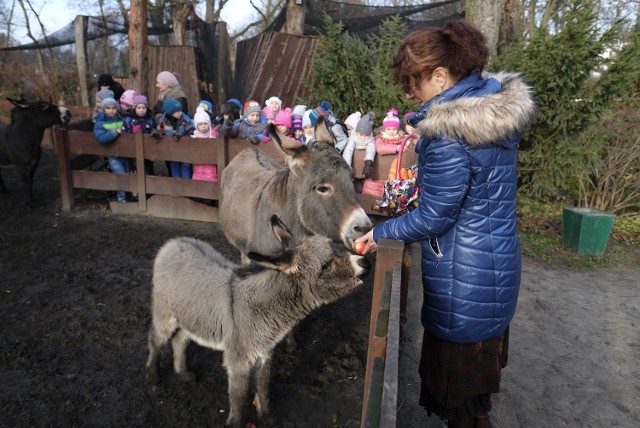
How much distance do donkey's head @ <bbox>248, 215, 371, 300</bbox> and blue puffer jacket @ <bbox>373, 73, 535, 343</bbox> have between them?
536mm

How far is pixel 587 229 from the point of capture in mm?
A: 6426

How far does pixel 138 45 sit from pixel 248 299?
877 cm

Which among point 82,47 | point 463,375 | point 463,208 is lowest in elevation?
point 463,375

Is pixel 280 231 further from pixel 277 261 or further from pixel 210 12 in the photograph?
pixel 210 12

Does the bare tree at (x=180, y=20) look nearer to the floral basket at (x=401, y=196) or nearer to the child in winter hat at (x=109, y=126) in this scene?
Answer: the child in winter hat at (x=109, y=126)

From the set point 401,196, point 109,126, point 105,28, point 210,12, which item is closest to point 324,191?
point 401,196

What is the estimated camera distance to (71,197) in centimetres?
757

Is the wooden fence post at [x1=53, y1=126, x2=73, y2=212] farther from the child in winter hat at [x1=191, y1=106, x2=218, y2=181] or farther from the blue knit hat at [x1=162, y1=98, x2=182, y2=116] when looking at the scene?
the child in winter hat at [x1=191, y1=106, x2=218, y2=181]

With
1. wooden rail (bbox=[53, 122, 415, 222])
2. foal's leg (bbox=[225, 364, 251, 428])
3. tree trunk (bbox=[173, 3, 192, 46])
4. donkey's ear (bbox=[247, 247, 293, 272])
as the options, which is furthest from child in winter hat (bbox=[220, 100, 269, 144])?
tree trunk (bbox=[173, 3, 192, 46])

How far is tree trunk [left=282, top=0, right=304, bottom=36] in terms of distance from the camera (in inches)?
385

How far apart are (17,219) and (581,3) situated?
9997 millimetres

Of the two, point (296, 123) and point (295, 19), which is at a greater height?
point (295, 19)

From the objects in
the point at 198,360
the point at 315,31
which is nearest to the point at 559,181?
the point at 315,31

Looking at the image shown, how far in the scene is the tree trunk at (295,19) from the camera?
32.1 ft
